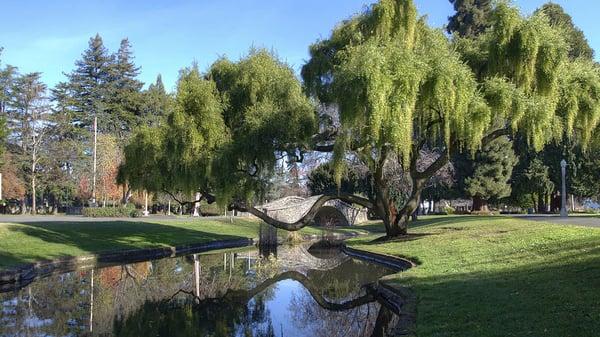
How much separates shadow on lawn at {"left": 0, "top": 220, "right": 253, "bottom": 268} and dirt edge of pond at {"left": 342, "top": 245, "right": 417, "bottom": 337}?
1429 cm

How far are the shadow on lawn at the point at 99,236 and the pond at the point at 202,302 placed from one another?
260cm

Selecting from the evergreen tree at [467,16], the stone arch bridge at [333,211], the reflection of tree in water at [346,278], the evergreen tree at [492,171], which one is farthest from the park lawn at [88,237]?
the evergreen tree at [467,16]

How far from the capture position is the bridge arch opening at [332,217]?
216 feet

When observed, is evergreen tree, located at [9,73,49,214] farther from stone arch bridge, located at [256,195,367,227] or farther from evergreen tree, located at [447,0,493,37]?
evergreen tree, located at [447,0,493,37]

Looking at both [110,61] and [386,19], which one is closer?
[386,19]

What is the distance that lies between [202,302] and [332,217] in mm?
50710

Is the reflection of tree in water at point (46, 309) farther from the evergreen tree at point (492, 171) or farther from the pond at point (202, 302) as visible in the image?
the evergreen tree at point (492, 171)

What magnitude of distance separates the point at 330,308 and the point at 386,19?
1234cm

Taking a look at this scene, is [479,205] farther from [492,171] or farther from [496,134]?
[496,134]

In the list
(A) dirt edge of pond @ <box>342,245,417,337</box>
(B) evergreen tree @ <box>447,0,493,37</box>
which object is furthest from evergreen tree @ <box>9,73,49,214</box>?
(A) dirt edge of pond @ <box>342,245,417,337</box>

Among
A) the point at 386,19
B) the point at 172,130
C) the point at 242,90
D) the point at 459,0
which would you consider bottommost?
the point at 172,130

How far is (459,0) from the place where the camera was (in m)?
63.4

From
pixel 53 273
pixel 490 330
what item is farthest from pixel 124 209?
pixel 490 330

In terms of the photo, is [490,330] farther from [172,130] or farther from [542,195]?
[542,195]
